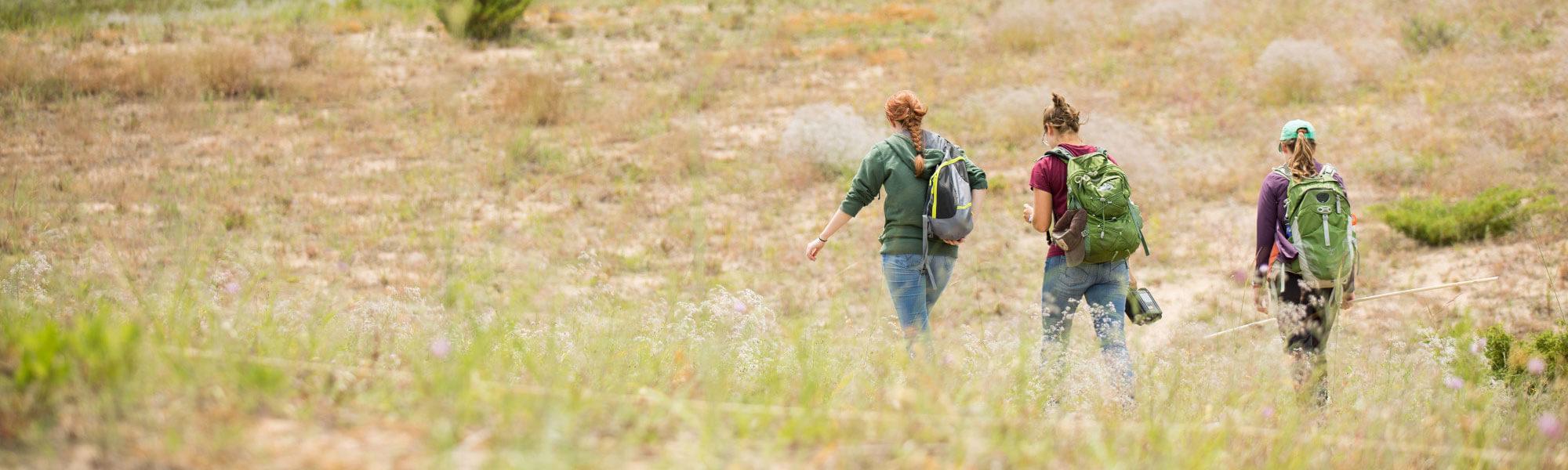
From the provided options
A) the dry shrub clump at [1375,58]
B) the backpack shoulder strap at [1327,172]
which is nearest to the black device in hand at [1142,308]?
the backpack shoulder strap at [1327,172]

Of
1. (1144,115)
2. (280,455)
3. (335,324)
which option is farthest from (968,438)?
(1144,115)

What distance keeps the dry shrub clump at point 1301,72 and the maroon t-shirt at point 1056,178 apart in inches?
349

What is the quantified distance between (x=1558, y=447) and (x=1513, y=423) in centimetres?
16

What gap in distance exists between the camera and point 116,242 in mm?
6781

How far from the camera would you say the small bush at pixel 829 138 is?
9.74 m

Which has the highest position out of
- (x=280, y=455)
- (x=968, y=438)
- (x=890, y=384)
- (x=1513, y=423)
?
(x=280, y=455)

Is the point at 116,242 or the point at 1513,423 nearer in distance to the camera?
the point at 1513,423

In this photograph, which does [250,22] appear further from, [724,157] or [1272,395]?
[1272,395]

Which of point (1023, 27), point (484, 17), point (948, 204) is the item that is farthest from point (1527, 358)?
point (484, 17)

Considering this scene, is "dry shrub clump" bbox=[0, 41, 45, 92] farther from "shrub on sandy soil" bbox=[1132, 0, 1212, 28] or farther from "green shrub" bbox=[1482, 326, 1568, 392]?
"shrub on sandy soil" bbox=[1132, 0, 1212, 28]

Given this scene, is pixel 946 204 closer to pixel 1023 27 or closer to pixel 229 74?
pixel 229 74

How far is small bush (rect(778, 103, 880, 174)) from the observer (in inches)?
384

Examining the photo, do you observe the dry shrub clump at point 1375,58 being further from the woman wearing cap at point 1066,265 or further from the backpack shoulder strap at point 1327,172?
the woman wearing cap at point 1066,265

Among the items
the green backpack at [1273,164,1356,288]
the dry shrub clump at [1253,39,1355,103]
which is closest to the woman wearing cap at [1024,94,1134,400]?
the green backpack at [1273,164,1356,288]
